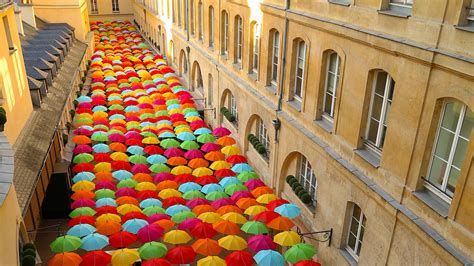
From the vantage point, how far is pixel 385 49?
31.7ft

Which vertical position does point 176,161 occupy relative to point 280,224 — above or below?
below

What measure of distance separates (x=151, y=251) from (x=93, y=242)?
6.84ft

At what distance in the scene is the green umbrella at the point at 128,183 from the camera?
1758 centimetres

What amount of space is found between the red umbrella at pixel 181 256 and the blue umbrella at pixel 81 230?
3042 millimetres

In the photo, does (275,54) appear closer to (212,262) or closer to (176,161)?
(176,161)

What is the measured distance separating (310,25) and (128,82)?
2190cm

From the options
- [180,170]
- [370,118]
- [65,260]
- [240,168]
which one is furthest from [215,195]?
[370,118]

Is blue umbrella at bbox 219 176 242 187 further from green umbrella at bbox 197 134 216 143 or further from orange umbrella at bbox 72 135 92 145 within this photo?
orange umbrella at bbox 72 135 92 145

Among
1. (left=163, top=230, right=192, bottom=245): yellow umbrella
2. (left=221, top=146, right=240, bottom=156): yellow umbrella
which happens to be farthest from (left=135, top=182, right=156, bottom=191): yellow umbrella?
(left=221, top=146, right=240, bottom=156): yellow umbrella

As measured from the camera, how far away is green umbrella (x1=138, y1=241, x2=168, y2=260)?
1311 centimetres

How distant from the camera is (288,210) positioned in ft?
47.0

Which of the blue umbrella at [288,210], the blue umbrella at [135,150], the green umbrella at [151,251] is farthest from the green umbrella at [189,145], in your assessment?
the green umbrella at [151,251]

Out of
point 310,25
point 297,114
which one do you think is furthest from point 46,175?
point 310,25

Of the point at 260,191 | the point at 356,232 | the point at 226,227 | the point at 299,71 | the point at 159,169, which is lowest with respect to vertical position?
the point at 159,169
